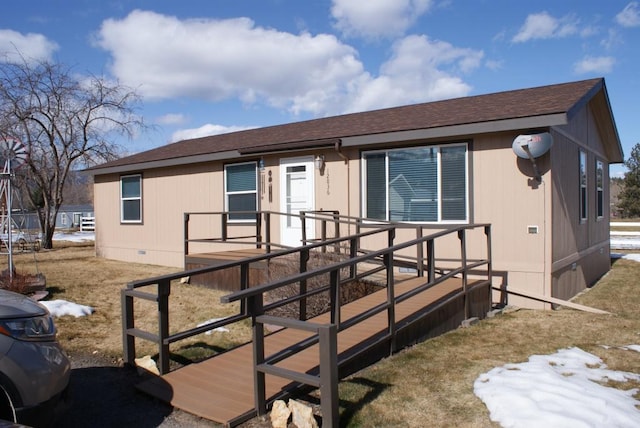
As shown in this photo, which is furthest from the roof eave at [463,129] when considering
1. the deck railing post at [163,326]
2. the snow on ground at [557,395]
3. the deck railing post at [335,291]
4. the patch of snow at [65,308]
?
the deck railing post at [163,326]

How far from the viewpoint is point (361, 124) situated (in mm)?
10961

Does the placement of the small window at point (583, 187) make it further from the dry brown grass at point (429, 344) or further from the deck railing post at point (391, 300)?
the deck railing post at point (391, 300)

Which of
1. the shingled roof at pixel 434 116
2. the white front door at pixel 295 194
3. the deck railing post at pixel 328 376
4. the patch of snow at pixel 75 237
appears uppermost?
the shingled roof at pixel 434 116

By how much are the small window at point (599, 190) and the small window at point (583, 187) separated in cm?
199

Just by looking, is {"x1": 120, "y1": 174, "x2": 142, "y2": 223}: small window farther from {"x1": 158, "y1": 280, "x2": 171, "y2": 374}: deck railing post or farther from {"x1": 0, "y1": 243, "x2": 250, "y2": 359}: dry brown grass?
{"x1": 158, "y1": 280, "x2": 171, "y2": 374}: deck railing post

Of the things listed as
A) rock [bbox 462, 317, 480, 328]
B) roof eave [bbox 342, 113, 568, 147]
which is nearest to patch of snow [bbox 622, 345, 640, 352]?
rock [bbox 462, 317, 480, 328]

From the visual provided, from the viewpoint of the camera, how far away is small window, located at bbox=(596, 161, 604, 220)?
42.1 ft

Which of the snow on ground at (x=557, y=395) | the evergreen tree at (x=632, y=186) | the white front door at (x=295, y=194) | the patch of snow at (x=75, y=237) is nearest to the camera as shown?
the snow on ground at (x=557, y=395)

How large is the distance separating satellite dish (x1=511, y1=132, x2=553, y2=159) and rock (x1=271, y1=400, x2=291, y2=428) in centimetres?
584

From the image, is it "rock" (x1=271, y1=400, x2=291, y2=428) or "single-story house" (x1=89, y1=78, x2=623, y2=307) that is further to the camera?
"single-story house" (x1=89, y1=78, x2=623, y2=307)

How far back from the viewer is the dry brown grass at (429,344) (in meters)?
3.90

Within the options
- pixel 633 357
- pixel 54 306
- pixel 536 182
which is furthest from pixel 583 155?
pixel 54 306

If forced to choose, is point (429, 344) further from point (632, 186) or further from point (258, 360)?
point (632, 186)

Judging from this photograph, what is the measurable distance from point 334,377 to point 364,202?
6543 millimetres
